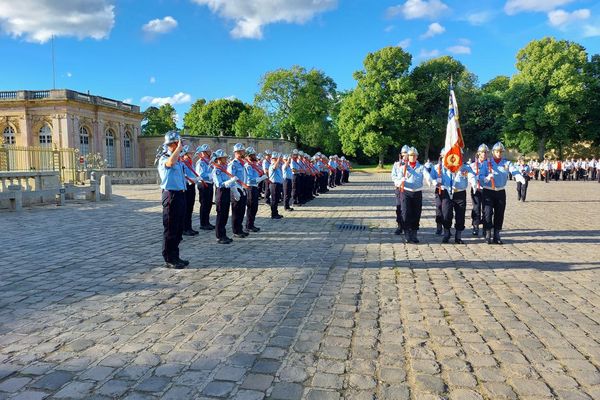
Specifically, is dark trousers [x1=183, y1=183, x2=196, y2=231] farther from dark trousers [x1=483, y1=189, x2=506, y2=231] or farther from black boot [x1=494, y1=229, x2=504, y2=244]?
black boot [x1=494, y1=229, x2=504, y2=244]

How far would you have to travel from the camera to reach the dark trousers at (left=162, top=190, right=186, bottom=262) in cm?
744

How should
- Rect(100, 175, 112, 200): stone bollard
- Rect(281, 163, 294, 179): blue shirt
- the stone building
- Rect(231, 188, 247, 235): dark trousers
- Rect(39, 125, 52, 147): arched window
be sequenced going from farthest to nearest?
Rect(39, 125, 52, 147): arched window
the stone building
Rect(100, 175, 112, 200): stone bollard
Rect(281, 163, 294, 179): blue shirt
Rect(231, 188, 247, 235): dark trousers

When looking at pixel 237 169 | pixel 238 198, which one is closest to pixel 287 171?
pixel 237 169

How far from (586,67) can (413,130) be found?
62.1ft

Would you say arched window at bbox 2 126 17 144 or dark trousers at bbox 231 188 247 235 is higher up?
arched window at bbox 2 126 17 144

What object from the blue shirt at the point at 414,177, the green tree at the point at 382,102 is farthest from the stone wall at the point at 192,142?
the blue shirt at the point at 414,177

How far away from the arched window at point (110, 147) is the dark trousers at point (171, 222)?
44985 mm

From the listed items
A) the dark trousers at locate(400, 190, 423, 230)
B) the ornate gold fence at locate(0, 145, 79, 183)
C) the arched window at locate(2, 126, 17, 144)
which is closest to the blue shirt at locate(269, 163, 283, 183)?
the dark trousers at locate(400, 190, 423, 230)

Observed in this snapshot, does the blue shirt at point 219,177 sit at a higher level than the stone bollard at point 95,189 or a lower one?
higher

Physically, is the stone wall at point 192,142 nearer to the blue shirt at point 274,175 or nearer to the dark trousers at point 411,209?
the blue shirt at point 274,175

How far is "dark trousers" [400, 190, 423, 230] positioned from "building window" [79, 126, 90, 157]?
4281cm

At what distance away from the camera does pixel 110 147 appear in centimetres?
4931

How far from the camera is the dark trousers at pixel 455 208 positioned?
10.0 meters

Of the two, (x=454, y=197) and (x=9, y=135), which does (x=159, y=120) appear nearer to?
(x=9, y=135)
